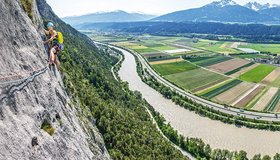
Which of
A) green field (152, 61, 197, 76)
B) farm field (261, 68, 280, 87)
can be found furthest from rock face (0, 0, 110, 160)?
green field (152, 61, 197, 76)

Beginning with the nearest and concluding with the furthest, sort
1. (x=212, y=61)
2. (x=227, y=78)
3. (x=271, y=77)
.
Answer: (x=227, y=78) < (x=271, y=77) < (x=212, y=61)

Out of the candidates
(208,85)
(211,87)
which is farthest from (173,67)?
(211,87)

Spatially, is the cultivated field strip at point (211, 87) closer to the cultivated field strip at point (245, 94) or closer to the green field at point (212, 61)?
the cultivated field strip at point (245, 94)

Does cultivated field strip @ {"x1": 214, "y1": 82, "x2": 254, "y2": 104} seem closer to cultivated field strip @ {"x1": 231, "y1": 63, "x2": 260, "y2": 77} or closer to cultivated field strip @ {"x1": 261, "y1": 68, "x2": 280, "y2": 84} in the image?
cultivated field strip @ {"x1": 261, "y1": 68, "x2": 280, "y2": 84}

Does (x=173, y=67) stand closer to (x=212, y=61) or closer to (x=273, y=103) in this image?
(x=212, y=61)

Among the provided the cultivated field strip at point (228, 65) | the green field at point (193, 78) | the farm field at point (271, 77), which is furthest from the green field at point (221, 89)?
the cultivated field strip at point (228, 65)

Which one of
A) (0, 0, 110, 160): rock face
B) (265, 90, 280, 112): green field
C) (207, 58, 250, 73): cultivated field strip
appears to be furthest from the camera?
(207, 58, 250, 73): cultivated field strip

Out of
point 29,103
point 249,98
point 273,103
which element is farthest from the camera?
point 249,98

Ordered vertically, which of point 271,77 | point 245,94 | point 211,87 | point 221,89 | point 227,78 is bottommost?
point 245,94
